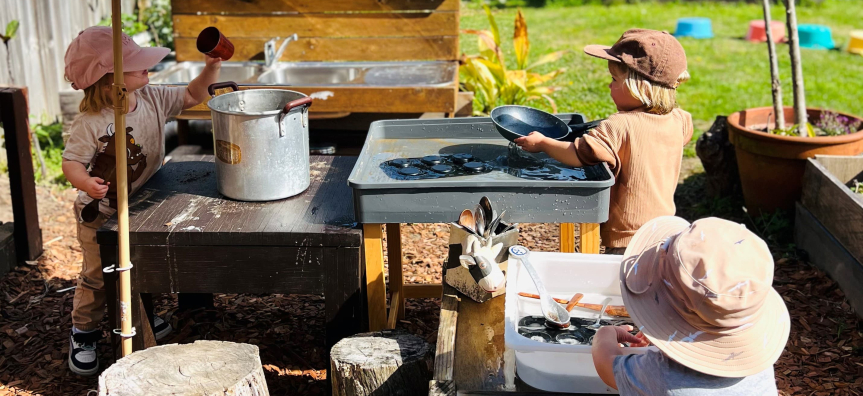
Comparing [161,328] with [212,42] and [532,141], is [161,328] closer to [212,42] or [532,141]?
[212,42]

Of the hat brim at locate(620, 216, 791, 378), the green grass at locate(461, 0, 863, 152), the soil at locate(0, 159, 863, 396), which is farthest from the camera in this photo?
the green grass at locate(461, 0, 863, 152)

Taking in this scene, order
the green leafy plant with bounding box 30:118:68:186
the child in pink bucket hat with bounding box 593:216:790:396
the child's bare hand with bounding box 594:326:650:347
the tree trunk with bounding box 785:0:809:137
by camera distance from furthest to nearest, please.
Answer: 1. the green leafy plant with bounding box 30:118:68:186
2. the tree trunk with bounding box 785:0:809:137
3. the child's bare hand with bounding box 594:326:650:347
4. the child in pink bucket hat with bounding box 593:216:790:396

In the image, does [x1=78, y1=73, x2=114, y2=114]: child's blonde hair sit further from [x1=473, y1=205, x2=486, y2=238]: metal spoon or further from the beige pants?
[x1=473, y1=205, x2=486, y2=238]: metal spoon

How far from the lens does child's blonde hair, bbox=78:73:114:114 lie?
296 centimetres

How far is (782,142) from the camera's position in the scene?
15.1 feet

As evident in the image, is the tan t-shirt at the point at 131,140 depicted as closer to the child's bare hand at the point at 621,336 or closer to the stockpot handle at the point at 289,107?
the stockpot handle at the point at 289,107

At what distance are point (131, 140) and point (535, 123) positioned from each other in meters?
1.65

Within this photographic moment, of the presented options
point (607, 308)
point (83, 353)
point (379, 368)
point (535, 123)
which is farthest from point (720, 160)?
point (83, 353)

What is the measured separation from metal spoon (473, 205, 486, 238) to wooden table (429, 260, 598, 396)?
8.1 inches

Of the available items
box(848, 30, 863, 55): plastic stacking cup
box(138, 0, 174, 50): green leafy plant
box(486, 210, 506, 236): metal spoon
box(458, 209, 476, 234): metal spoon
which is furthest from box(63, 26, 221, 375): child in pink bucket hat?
Answer: box(848, 30, 863, 55): plastic stacking cup

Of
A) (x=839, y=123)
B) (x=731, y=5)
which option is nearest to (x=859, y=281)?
(x=839, y=123)

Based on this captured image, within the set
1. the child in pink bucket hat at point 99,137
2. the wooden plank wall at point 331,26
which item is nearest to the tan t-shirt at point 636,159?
the child in pink bucket hat at point 99,137

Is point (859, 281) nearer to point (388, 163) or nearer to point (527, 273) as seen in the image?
point (527, 273)

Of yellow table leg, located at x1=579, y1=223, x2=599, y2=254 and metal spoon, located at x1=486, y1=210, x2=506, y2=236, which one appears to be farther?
yellow table leg, located at x1=579, y1=223, x2=599, y2=254
